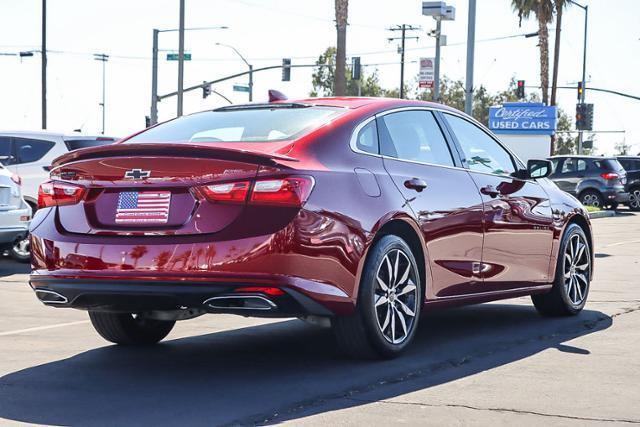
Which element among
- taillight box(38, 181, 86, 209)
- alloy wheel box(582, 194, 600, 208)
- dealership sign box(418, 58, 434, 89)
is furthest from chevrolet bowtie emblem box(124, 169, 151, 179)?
dealership sign box(418, 58, 434, 89)

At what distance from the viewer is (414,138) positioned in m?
7.35

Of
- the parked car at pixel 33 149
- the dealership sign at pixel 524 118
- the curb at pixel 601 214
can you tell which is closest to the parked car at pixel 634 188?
the curb at pixel 601 214

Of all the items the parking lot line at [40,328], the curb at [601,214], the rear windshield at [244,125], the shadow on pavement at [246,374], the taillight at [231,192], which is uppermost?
the rear windshield at [244,125]

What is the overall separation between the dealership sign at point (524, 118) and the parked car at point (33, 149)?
41.0 meters

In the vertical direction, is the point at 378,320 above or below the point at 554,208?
below

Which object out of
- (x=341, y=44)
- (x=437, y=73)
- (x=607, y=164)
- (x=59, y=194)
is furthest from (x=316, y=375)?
(x=437, y=73)

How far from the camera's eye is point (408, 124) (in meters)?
7.40

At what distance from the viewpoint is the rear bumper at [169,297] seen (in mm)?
5836

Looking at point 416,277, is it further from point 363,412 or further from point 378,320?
point 363,412

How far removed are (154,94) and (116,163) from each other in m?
36.4

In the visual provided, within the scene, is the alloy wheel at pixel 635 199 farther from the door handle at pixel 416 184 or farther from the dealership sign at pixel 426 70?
the door handle at pixel 416 184

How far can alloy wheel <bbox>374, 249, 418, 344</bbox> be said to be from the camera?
655 centimetres

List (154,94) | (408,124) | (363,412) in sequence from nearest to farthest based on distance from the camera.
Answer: (363,412)
(408,124)
(154,94)

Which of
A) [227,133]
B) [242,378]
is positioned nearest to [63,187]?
[227,133]
